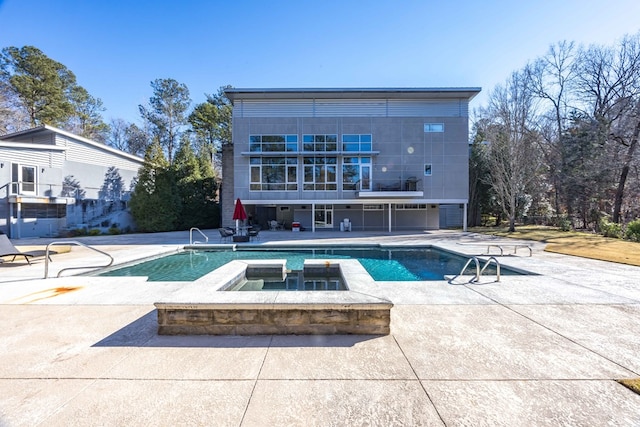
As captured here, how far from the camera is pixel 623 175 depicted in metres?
20.3

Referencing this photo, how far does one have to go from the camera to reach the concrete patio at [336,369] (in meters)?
2.18

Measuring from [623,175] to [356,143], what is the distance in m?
19.5

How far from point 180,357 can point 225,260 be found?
24.0ft

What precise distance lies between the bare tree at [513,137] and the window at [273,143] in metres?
16.0

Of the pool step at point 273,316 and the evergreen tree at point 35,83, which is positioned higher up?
the evergreen tree at point 35,83

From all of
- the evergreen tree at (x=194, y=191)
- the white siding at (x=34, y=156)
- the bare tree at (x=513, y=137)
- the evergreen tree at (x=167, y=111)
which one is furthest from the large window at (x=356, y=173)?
the evergreen tree at (x=167, y=111)

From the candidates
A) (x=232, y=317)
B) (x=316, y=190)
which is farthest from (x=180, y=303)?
(x=316, y=190)

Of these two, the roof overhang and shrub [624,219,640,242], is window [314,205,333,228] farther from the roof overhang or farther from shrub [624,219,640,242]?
shrub [624,219,640,242]

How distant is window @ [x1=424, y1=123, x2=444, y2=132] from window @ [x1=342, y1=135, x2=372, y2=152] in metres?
4.38

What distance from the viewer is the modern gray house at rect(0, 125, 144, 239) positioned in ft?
56.8

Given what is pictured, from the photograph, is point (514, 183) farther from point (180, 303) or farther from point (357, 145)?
point (180, 303)

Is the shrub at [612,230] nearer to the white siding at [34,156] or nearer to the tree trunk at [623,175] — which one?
the tree trunk at [623,175]

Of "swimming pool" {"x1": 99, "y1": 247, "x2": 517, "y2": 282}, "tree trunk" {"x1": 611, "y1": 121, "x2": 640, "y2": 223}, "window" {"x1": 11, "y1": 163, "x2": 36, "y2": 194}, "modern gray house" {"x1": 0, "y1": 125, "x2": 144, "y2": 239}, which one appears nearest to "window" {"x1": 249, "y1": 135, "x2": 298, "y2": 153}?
"swimming pool" {"x1": 99, "y1": 247, "x2": 517, "y2": 282}

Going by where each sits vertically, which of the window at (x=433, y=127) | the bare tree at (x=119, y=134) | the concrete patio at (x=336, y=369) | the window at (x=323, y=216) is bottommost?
the concrete patio at (x=336, y=369)
